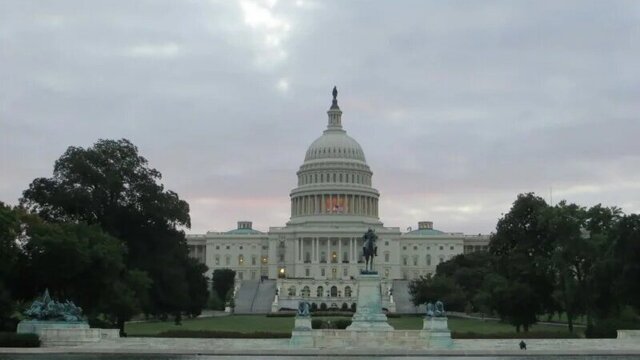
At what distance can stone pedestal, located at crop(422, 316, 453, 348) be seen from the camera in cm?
4417

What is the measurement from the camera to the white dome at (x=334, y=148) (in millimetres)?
170125

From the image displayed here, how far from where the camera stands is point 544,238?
6281 centimetres

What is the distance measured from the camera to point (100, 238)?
54438 millimetres

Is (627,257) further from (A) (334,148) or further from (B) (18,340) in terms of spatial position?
(A) (334,148)

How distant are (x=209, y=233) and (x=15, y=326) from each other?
442 feet

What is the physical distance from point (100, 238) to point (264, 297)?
79.0 metres

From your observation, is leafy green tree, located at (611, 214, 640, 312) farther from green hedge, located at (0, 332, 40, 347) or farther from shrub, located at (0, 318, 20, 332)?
shrub, located at (0, 318, 20, 332)

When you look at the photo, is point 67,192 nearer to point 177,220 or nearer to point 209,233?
point 177,220

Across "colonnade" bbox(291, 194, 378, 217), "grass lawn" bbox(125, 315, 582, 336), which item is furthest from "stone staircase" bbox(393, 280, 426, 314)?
"grass lawn" bbox(125, 315, 582, 336)

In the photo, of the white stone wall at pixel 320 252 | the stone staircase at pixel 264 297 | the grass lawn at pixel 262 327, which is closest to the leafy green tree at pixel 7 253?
the grass lawn at pixel 262 327

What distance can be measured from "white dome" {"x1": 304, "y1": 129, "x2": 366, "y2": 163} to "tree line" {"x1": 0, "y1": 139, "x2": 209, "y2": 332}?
99488 millimetres

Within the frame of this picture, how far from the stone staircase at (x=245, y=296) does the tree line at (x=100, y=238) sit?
4655 cm

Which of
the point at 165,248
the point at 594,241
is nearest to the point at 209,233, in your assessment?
the point at 165,248

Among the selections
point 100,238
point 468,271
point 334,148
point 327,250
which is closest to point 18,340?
point 100,238
